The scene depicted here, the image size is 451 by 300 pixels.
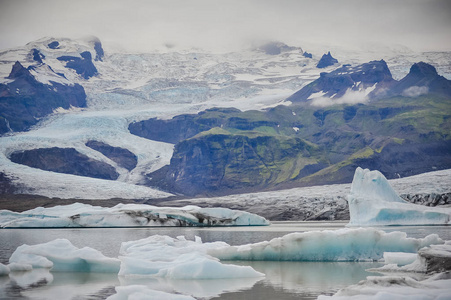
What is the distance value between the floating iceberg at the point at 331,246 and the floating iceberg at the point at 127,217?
3831 centimetres

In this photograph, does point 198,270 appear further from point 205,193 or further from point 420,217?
point 205,193

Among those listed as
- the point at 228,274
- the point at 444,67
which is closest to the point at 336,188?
the point at 228,274

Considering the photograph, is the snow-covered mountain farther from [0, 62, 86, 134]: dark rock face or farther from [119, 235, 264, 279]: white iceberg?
[119, 235, 264, 279]: white iceberg

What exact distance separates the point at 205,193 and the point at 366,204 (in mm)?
97252

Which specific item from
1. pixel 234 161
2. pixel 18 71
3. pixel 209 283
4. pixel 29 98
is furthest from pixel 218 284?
pixel 18 71

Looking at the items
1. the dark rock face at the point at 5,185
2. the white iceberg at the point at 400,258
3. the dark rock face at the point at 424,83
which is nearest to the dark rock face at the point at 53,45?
the dark rock face at the point at 5,185

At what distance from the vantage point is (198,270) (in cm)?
1788

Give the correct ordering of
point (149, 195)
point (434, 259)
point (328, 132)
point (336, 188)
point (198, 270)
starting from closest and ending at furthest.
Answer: point (434, 259) → point (198, 270) → point (336, 188) → point (149, 195) → point (328, 132)

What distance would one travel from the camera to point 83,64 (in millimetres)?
189625

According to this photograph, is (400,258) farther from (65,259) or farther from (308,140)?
(308,140)

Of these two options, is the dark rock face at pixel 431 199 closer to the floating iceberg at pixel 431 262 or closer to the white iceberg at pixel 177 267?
the white iceberg at pixel 177 267

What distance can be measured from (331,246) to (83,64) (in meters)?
179

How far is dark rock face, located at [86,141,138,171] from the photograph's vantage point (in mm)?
121637

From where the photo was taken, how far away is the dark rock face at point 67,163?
Result: 121875 millimetres
